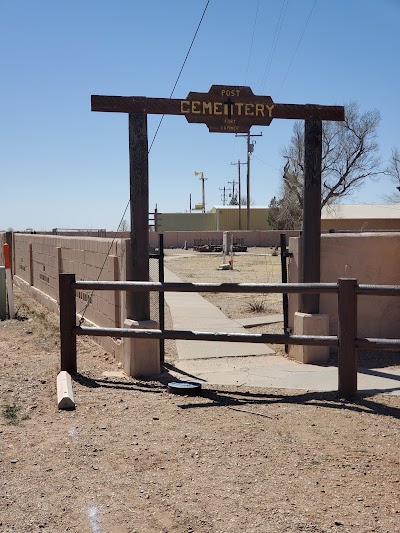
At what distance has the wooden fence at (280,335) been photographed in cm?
654

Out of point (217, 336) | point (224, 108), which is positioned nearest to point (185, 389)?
point (217, 336)

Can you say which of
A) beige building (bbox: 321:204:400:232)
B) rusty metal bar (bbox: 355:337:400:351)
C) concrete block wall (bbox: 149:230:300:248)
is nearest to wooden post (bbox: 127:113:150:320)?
rusty metal bar (bbox: 355:337:400:351)

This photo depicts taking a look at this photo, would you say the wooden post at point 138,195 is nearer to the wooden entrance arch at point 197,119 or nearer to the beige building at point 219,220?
the wooden entrance arch at point 197,119

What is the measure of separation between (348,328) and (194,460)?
7.57 feet

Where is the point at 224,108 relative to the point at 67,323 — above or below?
above

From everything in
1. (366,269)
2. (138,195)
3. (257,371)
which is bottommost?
(257,371)

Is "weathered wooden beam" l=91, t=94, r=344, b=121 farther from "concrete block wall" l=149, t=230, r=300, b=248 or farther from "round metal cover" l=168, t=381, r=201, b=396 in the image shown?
"concrete block wall" l=149, t=230, r=300, b=248

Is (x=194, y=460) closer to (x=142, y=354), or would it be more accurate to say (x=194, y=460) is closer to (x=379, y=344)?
(x=379, y=344)

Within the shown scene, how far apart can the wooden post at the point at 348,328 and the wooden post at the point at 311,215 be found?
6.62 feet

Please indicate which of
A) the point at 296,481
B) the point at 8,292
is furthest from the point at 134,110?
the point at 8,292

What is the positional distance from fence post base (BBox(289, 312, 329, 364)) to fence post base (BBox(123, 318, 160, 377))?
6.29 feet

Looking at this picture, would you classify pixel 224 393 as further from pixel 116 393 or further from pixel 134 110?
pixel 134 110

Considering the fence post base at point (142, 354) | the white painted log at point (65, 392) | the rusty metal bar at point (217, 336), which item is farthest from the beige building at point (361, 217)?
the white painted log at point (65, 392)

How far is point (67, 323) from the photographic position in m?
7.45
